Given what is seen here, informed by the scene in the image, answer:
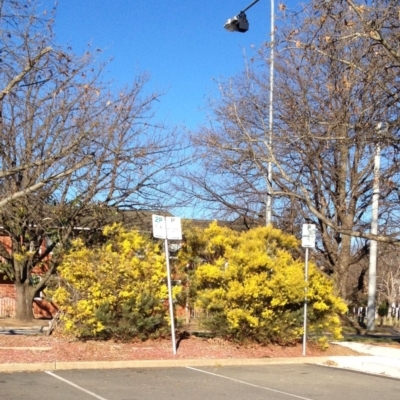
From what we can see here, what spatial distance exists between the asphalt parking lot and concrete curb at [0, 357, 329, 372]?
0.29 meters

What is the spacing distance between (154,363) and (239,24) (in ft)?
23.7

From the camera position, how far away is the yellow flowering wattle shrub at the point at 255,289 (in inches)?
594

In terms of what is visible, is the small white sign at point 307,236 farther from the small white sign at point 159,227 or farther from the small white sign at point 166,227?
the small white sign at point 159,227

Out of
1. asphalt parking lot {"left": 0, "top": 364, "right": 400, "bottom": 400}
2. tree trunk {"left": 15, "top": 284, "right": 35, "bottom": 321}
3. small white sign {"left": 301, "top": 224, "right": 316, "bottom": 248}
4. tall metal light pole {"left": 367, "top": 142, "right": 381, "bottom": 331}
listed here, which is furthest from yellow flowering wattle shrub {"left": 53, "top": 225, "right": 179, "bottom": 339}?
tree trunk {"left": 15, "top": 284, "right": 35, "bottom": 321}

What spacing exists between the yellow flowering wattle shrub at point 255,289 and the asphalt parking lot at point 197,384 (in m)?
1.84

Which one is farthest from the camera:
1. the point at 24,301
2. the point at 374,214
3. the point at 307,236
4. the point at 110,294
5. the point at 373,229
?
the point at 24,301

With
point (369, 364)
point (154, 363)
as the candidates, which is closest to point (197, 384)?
point (154, 363)

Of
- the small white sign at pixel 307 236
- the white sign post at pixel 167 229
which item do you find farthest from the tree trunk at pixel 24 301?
the small white sign at pixel 307 236

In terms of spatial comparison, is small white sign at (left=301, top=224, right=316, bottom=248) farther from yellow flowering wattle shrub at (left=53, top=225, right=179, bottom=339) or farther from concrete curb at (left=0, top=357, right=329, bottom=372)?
yellow flowering wattle shrub at (left=53, top=225, right=179, bottom=339)

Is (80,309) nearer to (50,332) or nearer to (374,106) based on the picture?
(50,332)

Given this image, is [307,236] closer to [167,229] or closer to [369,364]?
[369,364]

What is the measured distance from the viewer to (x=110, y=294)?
14.8 m

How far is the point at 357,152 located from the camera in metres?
21.7

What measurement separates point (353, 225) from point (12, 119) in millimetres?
13174
